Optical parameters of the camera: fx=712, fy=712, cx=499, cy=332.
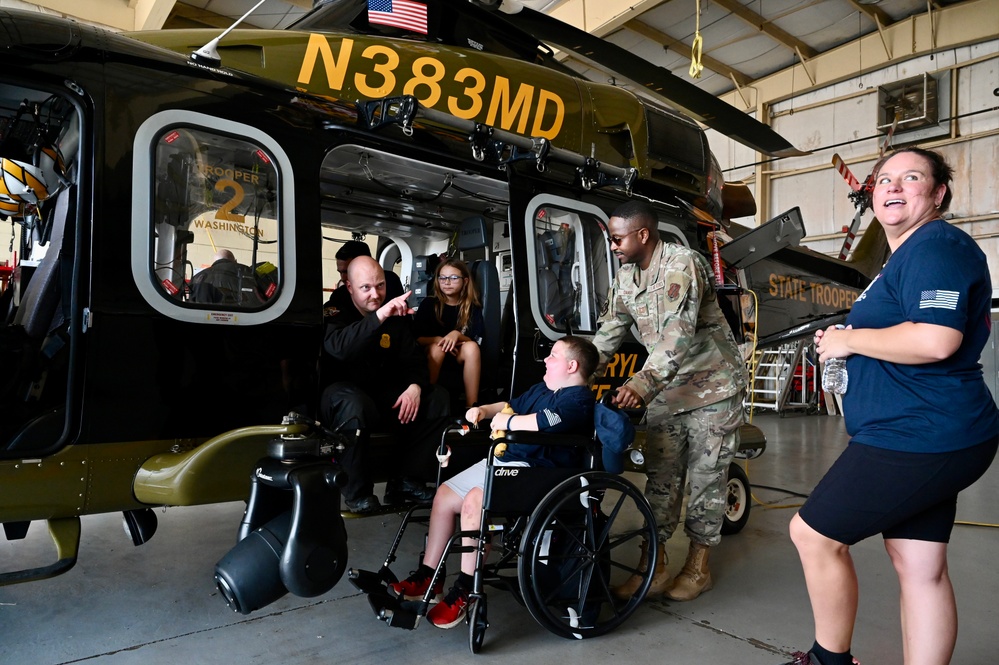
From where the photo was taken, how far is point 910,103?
44.8 feet

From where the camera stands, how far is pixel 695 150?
4742 mm

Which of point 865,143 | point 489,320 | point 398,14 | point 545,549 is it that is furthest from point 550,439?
point 865,143

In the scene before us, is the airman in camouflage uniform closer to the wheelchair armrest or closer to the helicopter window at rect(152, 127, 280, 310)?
the wheelchair armrest

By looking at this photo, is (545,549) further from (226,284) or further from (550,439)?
(226,284)

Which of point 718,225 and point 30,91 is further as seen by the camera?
point 718,225

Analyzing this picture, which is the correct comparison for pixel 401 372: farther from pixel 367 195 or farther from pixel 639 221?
pixel 367 195

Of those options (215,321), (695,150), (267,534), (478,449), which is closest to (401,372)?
(478,449)

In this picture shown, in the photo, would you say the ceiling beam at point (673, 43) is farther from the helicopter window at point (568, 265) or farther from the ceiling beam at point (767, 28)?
the helicopter window at point (568, 265)

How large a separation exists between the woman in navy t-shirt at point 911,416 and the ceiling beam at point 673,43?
1185 cm

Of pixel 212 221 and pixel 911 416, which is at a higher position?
pixel 212 221

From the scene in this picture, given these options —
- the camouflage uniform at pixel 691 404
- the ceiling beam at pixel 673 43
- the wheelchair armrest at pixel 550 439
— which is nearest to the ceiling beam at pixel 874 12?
the ceiling beam at pixel 673 43

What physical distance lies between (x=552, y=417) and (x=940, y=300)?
1307 millimetres

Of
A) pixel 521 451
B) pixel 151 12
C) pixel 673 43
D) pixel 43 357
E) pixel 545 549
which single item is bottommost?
pixel 545 549

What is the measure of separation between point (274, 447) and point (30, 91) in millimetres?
1494
